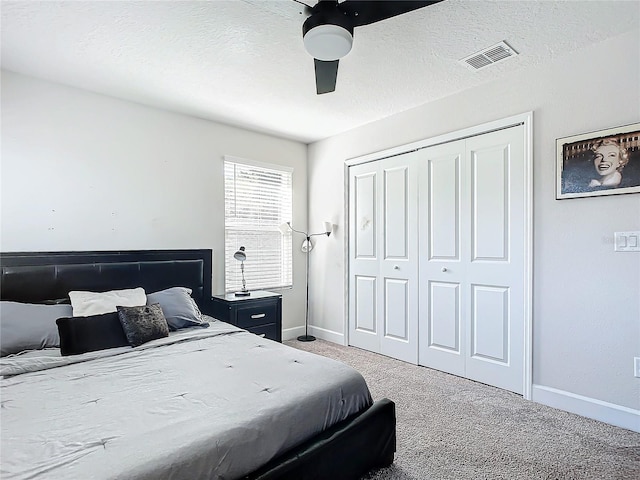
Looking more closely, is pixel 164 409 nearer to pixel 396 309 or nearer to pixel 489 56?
pixel 396 309

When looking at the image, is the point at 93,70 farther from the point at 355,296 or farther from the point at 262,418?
the point at 355,296

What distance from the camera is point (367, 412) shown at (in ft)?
6.05

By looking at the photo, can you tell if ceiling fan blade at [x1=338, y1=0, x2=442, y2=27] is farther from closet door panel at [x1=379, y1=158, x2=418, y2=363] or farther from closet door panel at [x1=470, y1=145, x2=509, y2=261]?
closet door panel at [x1=379, y1=158, x2=418, y2=363]

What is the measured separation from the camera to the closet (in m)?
2.88

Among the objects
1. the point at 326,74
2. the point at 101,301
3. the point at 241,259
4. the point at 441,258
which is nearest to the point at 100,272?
the point at 101,301

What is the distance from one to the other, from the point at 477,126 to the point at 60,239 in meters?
3.63

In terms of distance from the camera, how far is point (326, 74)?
2.11 meters

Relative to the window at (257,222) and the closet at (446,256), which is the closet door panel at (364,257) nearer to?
the closet at (446,256)

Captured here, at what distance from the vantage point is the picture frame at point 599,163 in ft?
7.50

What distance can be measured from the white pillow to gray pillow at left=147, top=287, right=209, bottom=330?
0.40ft

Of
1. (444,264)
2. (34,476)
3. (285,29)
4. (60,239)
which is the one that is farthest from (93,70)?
(444,264)

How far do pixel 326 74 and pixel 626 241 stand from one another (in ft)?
7.24

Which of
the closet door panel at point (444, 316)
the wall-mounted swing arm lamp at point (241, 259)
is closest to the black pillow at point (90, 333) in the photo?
the wall-mounted swing arm lamp at point (241, 259)

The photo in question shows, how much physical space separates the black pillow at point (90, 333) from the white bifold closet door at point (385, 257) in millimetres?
2521
